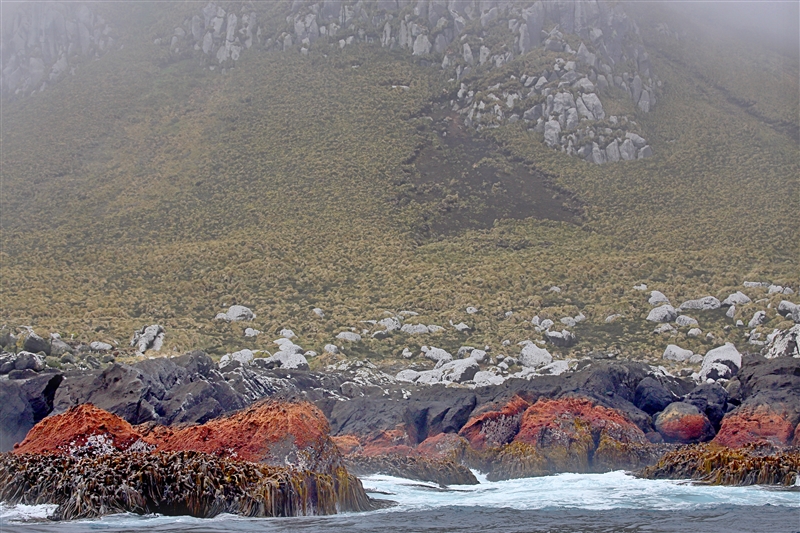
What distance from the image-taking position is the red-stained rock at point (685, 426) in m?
35.1

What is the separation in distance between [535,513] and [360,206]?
64838 millimetres

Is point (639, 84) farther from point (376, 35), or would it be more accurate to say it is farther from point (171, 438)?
point (171, 438)

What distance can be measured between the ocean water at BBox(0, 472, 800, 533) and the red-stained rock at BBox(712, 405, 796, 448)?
215 inches

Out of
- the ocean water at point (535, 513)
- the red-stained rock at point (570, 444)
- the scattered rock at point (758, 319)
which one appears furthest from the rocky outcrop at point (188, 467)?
the scattered rock at point (758, 319)

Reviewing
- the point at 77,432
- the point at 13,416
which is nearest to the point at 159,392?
the point at 13,416

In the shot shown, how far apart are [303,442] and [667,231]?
211 feet

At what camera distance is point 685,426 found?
35219mm

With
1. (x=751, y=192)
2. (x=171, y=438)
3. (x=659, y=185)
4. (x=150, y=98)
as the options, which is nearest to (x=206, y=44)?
(x=150, y=98)

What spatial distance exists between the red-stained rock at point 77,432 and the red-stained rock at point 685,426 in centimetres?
2106

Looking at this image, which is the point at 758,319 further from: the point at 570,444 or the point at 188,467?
the point at 188,467

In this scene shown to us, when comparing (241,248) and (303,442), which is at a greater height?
(303,442)

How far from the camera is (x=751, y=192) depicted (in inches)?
3489

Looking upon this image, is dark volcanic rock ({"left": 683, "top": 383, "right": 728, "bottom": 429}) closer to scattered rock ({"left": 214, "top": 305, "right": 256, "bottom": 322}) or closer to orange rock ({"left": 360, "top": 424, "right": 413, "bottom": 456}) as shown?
orange rock ({"left": 360, "top": 424, "right": 413, "bottom": 456})

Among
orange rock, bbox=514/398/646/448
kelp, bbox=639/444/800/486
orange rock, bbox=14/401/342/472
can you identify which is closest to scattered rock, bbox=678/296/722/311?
orange rock, bbox=514/398/646/448
